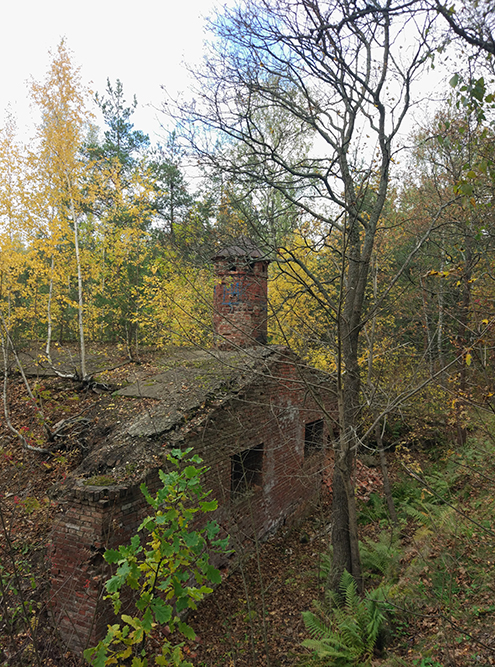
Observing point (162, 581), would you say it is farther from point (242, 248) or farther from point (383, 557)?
point (383, 557)

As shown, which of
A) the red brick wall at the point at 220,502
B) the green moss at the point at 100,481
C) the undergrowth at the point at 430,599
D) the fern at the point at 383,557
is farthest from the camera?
the fern at the point at 383,557

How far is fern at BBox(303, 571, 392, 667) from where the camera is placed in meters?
4.58

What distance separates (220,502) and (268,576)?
5.82 feet

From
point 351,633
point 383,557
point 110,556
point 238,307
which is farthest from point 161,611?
point 238,307

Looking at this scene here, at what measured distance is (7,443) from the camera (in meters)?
8.86

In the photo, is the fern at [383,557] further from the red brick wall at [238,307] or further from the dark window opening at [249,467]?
the red brick wall at [238,307]

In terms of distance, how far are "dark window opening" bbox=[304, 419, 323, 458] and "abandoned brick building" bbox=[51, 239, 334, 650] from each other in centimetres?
3

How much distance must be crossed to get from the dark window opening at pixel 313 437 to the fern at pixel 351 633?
5264mm

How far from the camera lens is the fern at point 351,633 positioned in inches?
180

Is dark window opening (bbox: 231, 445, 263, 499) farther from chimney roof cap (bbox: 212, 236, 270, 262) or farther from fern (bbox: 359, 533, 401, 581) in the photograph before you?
chimney roof cap (bbox: 212, 236, 270, 262)

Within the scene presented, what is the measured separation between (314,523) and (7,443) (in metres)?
7.50

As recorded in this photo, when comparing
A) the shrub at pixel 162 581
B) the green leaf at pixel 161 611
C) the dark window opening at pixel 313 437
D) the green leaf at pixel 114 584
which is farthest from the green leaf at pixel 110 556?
the dark window opening at pixel 313 437

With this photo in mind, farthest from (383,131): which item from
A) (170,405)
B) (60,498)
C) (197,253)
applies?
(60,498)

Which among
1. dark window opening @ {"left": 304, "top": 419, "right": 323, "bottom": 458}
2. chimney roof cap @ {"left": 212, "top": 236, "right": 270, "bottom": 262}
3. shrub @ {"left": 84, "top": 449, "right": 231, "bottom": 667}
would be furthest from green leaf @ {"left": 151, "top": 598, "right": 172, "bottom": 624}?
dark window opening @ {"left": 304, "top": 419, "right": 323, "bottom": 458}
